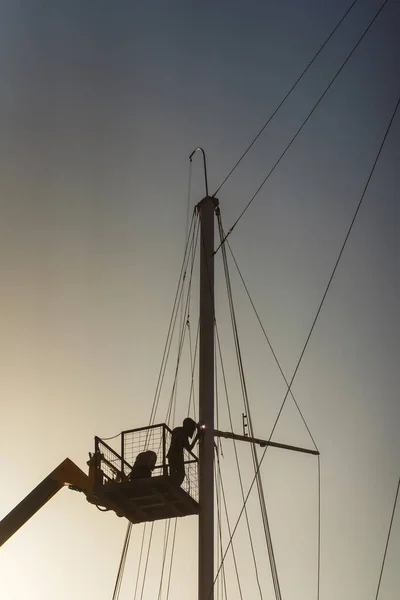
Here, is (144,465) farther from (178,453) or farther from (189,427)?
(189,427)

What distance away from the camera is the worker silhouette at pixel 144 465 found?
1272 cm

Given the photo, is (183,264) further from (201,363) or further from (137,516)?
(137,516)

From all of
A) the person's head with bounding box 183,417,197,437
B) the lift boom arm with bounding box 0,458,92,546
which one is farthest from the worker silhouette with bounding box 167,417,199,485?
the lift boom arm with bounding box 0,458,92,546

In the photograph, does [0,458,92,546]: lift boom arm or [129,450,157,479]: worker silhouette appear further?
[129,450,157,479]: worker silhouette

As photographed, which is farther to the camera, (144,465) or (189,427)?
(189,427)

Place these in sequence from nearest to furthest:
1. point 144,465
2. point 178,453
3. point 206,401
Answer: point 144,465
point 178,453
point 206,401

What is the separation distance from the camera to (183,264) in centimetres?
1809

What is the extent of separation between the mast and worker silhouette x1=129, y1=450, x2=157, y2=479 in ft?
5.25

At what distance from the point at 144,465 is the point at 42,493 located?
6.11ft

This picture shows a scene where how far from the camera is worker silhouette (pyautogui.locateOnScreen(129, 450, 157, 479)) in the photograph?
1272cm

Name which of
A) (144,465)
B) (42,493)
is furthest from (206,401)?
(42,493)

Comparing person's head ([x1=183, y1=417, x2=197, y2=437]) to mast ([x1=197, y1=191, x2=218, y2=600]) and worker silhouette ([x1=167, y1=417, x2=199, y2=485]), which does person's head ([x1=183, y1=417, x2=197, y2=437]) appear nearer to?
worker silhouette ([x1=167, y1=417, x2=199, y2=485])

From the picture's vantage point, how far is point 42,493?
42.0 ft

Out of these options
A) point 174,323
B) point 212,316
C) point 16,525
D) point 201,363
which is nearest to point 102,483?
point 16,525
